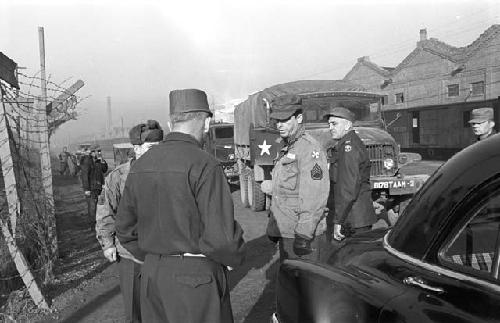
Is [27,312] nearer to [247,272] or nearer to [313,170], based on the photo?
[247,272]

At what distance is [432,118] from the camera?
1169 inches

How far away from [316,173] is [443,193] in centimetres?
157

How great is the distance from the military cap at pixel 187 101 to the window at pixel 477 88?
32.5 m

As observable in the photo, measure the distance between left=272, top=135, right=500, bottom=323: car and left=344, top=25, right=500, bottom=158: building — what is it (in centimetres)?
2449

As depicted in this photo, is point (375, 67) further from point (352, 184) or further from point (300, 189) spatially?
point (300, 189)

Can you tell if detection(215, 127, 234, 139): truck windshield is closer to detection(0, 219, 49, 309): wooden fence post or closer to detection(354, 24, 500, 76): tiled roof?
detection(0, 219, 49, 309): wooden fence post

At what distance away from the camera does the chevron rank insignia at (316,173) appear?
11.0 ft

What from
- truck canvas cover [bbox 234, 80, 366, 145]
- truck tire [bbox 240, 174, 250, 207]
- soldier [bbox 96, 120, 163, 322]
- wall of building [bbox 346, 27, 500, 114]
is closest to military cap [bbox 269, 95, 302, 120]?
soldier [bbox 96, 120, 163, 322]

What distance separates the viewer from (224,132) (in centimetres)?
1773

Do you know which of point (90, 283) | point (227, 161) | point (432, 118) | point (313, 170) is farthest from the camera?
point (432, 118)

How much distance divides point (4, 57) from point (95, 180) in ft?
18.1

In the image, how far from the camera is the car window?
5.30 feet

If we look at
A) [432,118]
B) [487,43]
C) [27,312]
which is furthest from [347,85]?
[487,43]

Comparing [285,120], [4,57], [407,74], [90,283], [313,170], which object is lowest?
[90,283]
